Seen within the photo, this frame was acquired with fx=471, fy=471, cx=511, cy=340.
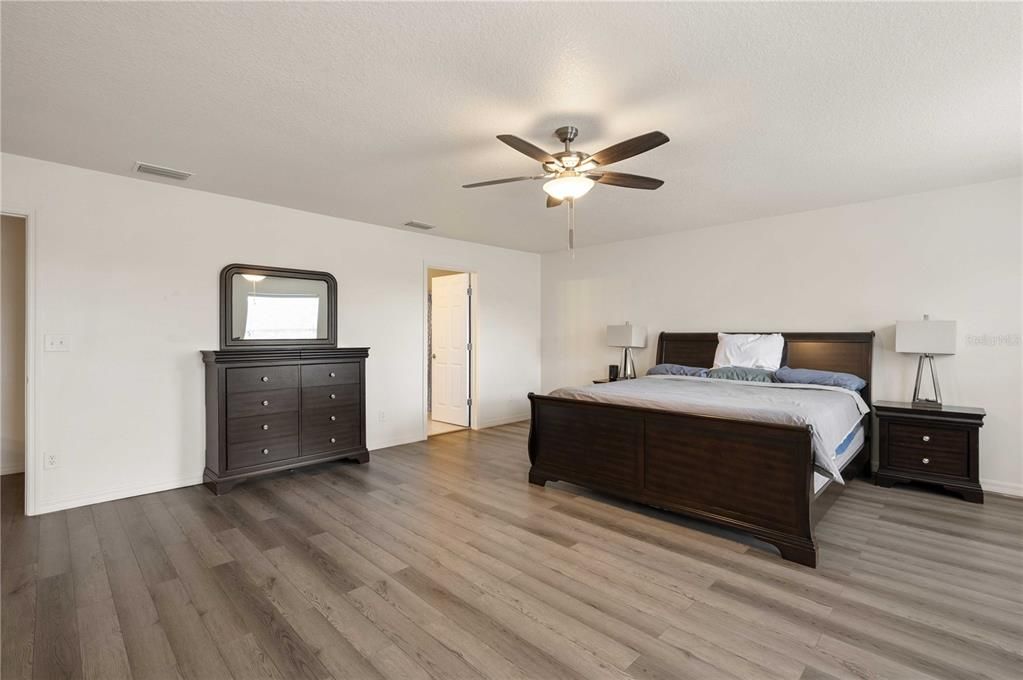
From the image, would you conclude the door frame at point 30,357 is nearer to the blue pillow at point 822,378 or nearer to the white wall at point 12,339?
the white wall at point 12,339

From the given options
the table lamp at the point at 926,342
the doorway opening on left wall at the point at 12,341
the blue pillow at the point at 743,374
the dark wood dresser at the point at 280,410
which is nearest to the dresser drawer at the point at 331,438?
the dark wood dresser at the point at 280,410

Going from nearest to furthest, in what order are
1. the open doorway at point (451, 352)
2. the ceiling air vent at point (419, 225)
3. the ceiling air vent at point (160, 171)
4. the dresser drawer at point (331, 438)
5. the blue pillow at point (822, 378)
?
the ceiling air vent at point (160, 171), the blue pillow at point (822, 378), the dresser drawer at point (331, 438), the ceiling air vent at point (419, 225), the open doorway at point (451, 352)

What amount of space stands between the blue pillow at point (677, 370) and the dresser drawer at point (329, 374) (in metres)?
3.16

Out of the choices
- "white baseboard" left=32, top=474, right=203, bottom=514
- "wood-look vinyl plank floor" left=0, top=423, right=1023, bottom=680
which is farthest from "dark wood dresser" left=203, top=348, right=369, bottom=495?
"wood-look vinyl plank floor" left=0, top=423, right=1023, bottom=680

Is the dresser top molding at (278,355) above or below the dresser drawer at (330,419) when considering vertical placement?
above

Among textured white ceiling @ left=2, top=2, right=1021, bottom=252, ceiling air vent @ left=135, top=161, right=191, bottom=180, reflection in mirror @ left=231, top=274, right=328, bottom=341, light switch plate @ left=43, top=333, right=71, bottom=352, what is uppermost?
textured white ceiling @ left=2, top=2, right=1021, bottom=252

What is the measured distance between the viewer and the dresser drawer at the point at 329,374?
13.9 feet

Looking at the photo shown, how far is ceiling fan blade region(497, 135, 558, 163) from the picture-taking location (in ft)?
7.73

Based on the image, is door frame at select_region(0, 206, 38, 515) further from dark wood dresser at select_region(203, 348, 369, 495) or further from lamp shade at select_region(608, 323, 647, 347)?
lamp shade at select_region(608, 323, 647, 347)

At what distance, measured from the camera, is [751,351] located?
4680 mm

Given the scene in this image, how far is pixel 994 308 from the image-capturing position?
3756 mm

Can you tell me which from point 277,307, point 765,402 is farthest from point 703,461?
point 277,307

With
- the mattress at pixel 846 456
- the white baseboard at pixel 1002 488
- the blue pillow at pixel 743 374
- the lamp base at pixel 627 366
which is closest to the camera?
the mattress at pixel 846 456

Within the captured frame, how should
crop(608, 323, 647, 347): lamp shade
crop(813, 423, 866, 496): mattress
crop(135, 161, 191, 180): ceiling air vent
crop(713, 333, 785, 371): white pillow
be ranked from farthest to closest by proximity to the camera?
1. crop(608, 323, 647, 347): lamp shade
2. crop(713, 333, 785, 371): white pillow
3. crop(135, 161, 191, 180): ceiling air vent
4. crop(813, 423, 866, 496): mattress
